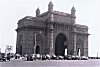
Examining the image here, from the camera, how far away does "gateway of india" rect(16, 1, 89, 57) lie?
76188mm

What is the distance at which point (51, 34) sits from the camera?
79938 millimetres

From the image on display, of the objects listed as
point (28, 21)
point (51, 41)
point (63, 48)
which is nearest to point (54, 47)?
point (51, 41)

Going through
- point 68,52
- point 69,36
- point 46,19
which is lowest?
point 68,52

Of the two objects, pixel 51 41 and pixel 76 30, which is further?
pixel 76 30

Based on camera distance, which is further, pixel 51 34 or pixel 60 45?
pixel 60 45

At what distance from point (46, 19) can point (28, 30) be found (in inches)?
382

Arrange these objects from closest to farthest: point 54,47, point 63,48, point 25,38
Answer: point 25,38 < point 54,47 < point 63,48

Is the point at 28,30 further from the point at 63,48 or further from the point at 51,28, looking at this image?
the point at 63,48

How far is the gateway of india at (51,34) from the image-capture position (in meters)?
76.2

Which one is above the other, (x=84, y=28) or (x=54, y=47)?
(x=84, y=28)

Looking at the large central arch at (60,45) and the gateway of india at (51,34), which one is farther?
the large central arch at (60,45)

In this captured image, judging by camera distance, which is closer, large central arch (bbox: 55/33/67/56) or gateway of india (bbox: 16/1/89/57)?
gateway of india (bbox: 16/1/89/57)

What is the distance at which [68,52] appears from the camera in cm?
8544

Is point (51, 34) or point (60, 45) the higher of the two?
point (51, 34)
